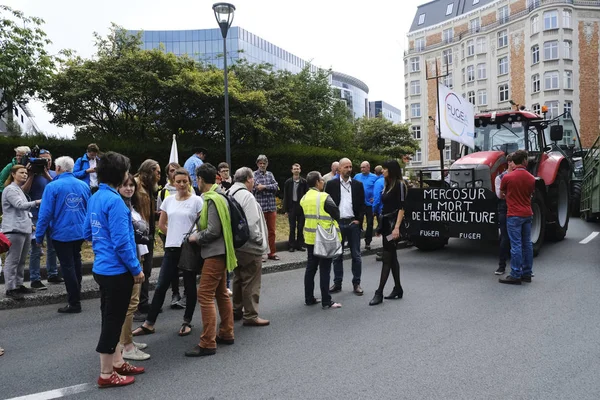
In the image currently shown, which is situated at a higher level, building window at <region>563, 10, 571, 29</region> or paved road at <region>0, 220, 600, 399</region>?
building window at <region>563, 10, 571, 29</region>

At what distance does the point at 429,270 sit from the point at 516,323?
2.94 metres

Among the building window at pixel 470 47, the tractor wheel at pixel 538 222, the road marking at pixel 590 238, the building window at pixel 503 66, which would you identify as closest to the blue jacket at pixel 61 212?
the tractor wheel at pixel 538 222

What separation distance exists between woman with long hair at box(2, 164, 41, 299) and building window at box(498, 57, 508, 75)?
5237 centimetres

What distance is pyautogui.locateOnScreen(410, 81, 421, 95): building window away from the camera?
59519 mm

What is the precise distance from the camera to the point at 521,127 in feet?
33.0

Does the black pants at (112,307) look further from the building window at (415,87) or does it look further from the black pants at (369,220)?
the building window at (415,87)

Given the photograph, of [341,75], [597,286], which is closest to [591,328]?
[597,286]

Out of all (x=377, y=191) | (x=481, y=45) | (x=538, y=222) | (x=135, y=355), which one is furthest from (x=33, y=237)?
(x=481, y=45)

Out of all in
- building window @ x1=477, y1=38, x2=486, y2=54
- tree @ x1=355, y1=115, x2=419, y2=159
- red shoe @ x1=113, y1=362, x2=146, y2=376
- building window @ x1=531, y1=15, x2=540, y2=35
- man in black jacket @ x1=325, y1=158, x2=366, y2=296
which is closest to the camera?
red shoe @ x1=113, y1=362, x2=146, y2=376

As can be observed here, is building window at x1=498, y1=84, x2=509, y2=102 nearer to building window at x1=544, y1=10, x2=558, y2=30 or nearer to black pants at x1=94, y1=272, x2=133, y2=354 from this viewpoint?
building window at x1=544, y1=10, x2=558, y2=30

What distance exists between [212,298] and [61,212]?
8.65 feet

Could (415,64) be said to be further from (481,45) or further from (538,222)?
(538,222)

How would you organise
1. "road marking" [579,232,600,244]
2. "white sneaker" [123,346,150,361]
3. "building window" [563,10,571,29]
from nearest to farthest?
"white sneaker" [123,346,150,361], "road marking" [579,232,600,244], "building window" [563,10,571,29]

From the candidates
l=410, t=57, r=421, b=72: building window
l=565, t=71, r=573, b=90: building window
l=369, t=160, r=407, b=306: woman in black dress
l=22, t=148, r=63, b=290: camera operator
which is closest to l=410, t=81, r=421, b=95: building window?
l=410, t=57, r=421, b=72: building window
